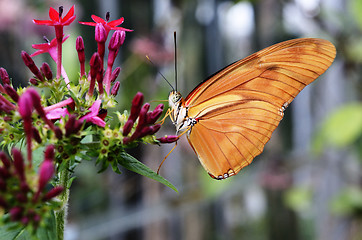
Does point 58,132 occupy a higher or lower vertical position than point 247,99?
higher

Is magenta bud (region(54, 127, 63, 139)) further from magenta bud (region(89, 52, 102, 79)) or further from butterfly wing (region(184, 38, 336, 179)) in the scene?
butterfly wing (region(184, 38, 336, 179))

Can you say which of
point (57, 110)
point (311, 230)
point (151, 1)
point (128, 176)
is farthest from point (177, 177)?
point (311, 230)

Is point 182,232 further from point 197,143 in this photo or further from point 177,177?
point 197,143

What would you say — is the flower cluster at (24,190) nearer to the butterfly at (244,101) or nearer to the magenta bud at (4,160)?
the magenta bud at (4,160)

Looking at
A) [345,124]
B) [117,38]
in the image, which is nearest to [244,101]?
[117,38]

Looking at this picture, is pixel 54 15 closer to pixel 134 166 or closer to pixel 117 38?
pixel 117 38

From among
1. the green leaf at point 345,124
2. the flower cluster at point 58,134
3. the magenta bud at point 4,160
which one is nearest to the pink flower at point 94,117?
the flower cluster at point 58,134
